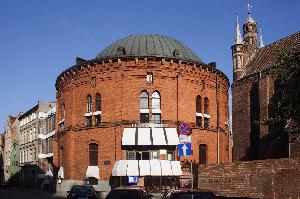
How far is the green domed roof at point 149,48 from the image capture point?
1702 inches

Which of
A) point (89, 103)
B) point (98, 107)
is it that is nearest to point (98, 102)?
point (98, 107)

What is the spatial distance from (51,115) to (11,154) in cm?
3216

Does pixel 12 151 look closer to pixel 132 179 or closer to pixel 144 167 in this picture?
pixel 132 179

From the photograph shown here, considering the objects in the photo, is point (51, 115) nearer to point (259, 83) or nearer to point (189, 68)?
point (189, 68)

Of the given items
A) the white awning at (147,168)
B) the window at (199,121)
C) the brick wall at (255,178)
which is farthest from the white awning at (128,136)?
the brick wall at (255,178)

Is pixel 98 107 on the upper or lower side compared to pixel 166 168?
upper

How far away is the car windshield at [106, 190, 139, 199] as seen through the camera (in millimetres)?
15454

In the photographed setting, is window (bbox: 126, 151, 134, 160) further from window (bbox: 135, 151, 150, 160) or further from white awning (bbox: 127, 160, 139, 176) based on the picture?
white awning (bbox: 127, 160, 139, 176)

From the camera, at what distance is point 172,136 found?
40.8 meters

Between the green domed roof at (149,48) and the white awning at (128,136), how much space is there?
273 inches

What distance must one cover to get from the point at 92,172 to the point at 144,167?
223 inches

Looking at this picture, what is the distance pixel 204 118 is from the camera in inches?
1759

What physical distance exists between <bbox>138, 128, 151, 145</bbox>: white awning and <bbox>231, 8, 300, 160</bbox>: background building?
26.1 feet

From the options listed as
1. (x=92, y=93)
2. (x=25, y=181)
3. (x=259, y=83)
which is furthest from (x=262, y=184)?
(x=25, y=181)
